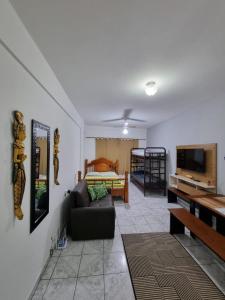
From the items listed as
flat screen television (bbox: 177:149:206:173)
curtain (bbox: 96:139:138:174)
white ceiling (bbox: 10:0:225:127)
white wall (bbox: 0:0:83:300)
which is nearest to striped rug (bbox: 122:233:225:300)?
white wall (bbox: 0:0:83:300)

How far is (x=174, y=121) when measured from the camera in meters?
4.94

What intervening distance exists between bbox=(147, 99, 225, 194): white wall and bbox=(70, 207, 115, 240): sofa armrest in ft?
7.38

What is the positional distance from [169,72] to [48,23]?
5.06 ft

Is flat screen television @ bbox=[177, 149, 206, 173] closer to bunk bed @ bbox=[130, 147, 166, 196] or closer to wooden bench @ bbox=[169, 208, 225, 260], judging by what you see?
bunk bed @ bbox=[130, 147, 166, 196]

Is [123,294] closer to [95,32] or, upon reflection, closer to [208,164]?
[95,32]

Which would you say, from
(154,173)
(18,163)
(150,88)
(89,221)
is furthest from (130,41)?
(154,173)

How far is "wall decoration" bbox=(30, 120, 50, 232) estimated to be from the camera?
1624 millimetres

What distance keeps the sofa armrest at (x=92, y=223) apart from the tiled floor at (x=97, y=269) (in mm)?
102

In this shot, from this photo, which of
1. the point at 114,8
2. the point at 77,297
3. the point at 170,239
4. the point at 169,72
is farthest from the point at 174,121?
the point at 77,297

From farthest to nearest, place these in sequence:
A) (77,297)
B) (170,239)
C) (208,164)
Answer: (208,164) < (170,239) < (77,297)

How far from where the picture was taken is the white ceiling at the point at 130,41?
1229 millimetres

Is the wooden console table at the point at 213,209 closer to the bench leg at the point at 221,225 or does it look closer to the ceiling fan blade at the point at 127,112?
the bench leg at the point at 221,225

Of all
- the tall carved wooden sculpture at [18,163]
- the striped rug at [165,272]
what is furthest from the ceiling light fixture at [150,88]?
the striped rug at [165,272]

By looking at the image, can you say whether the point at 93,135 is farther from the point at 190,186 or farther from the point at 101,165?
the point at 190,186
